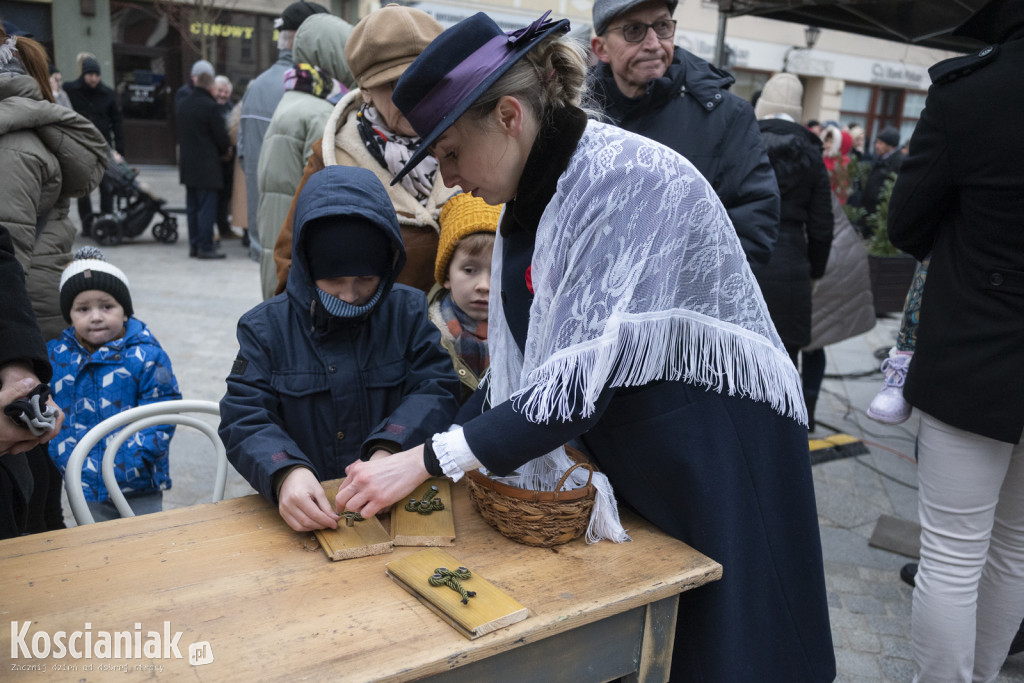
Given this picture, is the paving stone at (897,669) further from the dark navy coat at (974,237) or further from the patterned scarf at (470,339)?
the patterned scarf at (470,339)

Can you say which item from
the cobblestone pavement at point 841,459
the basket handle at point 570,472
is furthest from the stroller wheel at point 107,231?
the basket handle at point 570,472

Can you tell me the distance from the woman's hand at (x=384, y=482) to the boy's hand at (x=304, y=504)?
0.14 ft

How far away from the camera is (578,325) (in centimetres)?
134

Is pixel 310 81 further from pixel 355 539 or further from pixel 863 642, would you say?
pixel 863 642

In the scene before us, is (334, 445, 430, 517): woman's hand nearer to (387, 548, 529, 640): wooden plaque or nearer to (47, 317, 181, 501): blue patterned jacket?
(387, 548, 529, 640): wooden plaque

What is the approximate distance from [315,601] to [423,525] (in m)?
0.28

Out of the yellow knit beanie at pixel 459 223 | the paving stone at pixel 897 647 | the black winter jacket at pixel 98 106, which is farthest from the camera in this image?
the black winter jacket at pixel 98 106

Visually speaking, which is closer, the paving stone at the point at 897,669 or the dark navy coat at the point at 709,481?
the dark navy coat at the point at 709,481

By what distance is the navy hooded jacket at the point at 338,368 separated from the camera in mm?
1796

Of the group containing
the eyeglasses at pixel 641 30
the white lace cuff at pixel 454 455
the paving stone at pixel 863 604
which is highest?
the eyeglasses at pixel 641 30

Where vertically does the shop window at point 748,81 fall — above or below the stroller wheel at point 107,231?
above

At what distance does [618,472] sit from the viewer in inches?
60.6

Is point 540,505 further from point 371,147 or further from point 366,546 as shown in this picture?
point 371,147

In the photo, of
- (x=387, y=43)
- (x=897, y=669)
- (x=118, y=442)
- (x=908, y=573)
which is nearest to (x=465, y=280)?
(x=387, y=43)
